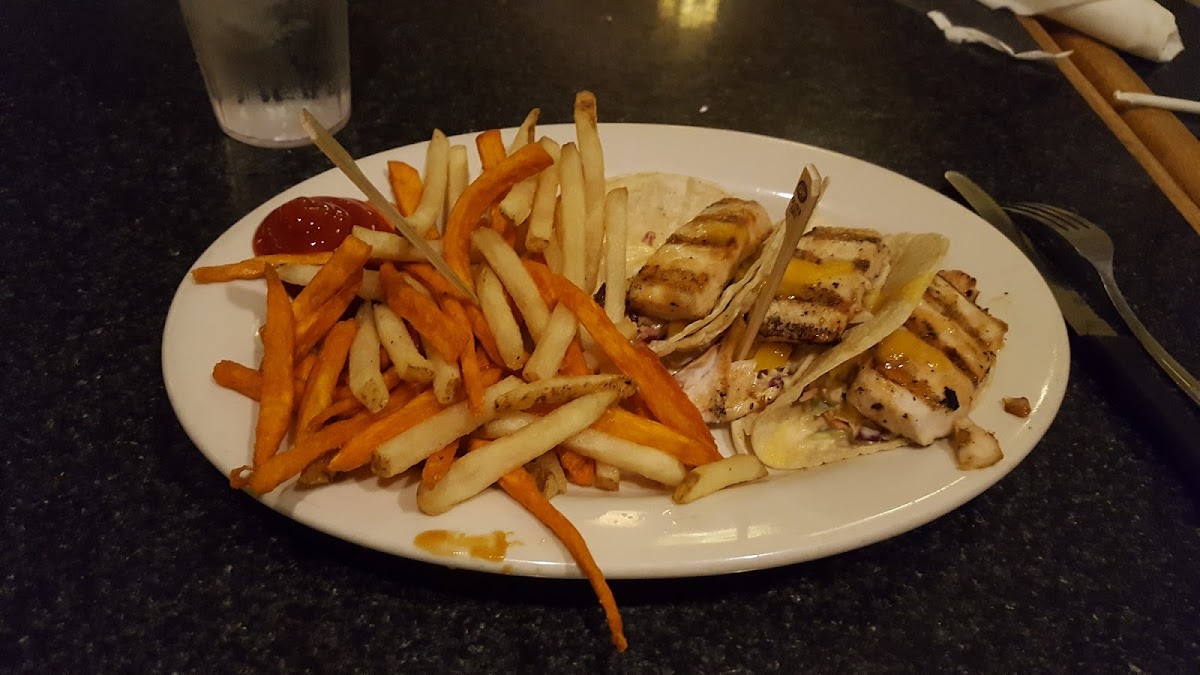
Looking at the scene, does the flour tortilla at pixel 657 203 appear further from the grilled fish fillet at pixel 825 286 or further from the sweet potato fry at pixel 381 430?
the sweet potato fry at pixel 381 430

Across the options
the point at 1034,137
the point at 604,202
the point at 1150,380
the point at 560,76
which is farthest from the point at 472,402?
the point at 1034,137

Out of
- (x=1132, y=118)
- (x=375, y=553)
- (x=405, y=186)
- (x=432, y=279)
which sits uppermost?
(x=432, y=279)

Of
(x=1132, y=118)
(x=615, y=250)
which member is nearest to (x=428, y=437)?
(x=615, y=250)

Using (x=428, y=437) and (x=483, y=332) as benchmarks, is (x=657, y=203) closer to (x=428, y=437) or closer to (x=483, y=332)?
(x=483, y=332)

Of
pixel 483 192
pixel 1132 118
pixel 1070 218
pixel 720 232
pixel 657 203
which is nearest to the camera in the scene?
pixel 483 192

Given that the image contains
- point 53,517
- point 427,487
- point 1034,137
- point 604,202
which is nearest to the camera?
point 427,487

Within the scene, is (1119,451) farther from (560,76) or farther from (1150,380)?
(560,76)

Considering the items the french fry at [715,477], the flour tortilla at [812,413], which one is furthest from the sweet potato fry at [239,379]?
the flour tortilla at [812,413]
